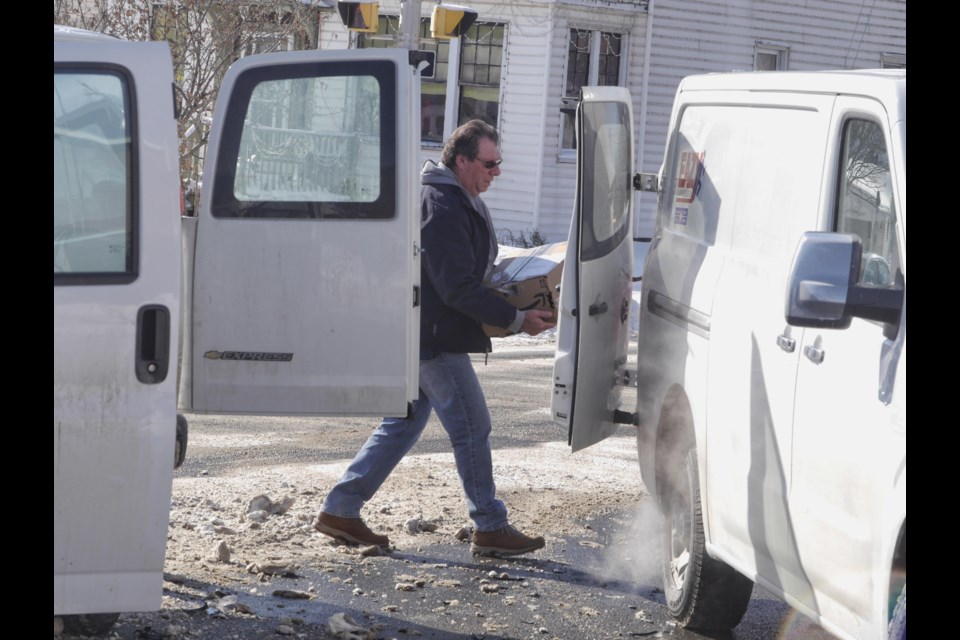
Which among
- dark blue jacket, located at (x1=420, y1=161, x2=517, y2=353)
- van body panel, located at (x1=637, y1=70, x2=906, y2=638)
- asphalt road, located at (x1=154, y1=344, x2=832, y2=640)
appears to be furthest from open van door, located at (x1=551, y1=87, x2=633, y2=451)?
asphalt road, located at (x1=154, y1=344, x2=832, y2=640)

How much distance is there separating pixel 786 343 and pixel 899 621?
1.07m

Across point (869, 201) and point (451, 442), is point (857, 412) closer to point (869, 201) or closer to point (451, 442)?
point (869, 201)

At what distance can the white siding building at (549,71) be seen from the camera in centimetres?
2270

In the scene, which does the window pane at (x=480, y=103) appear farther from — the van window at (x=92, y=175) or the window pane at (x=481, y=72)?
the van window at (x=92, y=175)

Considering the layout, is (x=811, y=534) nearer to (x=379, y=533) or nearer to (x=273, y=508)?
(x=379, y=533)

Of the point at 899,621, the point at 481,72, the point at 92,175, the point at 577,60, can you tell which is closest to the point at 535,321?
the point at 92,175

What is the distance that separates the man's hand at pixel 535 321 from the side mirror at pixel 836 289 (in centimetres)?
253

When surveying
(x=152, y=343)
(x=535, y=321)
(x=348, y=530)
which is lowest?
(x=348, y=530)

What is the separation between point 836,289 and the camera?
12.1ft

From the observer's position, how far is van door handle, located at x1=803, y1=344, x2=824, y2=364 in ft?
13.6

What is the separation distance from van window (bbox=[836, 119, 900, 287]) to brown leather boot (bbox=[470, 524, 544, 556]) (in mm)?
2622

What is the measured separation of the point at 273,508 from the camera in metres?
6.88

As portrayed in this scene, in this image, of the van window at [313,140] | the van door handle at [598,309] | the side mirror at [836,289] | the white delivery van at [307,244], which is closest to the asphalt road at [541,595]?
the white delivery van at [307,244]
